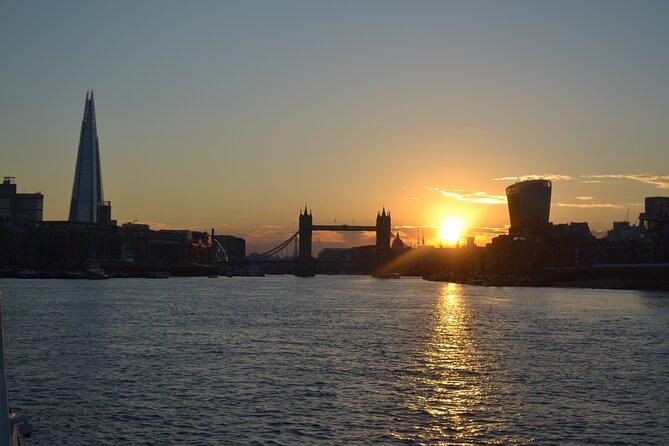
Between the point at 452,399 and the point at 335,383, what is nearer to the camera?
the point at 452,399

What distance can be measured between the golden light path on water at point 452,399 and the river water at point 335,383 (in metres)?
0.07

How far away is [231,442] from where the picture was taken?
23906 mm

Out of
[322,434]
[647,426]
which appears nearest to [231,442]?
[322,434]

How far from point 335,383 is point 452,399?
5.19 m

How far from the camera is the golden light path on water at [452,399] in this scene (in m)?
25.0

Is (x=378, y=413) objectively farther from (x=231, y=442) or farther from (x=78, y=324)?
(x=78, y=324)

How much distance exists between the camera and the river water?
25.4 metres

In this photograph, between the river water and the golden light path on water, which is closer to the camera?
the golden light path on water

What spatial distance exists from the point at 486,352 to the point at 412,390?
14.6 metres

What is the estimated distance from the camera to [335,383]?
111 feet

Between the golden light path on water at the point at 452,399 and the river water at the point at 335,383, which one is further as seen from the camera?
the river water at the point at 335,383

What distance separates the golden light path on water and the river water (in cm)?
7

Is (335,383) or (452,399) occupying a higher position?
(335,383)

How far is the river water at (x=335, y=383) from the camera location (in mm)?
25391
